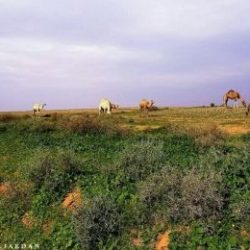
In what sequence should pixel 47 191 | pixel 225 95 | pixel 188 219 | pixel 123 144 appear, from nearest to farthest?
pixel 188 219
pixel 47 191
pixel 123 144
pixel 225 95

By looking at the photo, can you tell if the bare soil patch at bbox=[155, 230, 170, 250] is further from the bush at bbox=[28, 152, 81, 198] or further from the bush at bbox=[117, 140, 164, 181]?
the bush at bbox=[28, 152, 81, 198]

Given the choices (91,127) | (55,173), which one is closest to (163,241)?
(55,173)

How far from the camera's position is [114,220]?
11258 millimetres

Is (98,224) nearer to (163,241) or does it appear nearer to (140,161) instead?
(163,241)

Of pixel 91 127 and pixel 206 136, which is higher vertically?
pixel 91 127

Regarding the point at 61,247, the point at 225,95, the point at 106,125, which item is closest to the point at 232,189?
the point at 61,247

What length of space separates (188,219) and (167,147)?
5956mm

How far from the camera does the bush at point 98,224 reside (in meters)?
11.0

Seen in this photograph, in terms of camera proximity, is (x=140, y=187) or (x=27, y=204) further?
(x=27, y=204)

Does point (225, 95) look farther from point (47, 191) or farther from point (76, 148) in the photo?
point (47, 191)

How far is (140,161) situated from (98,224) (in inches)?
107

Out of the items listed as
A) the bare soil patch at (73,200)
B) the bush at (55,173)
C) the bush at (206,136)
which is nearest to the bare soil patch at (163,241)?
the bare soil patch at (73,200)

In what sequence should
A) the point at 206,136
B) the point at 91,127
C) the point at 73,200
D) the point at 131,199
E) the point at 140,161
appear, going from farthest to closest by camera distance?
1. the point at 91,127
2. the point at 206,136
3. the point at 140,161
4. the point at 73,200
5. the point at 131,199

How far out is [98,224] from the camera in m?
11.2
